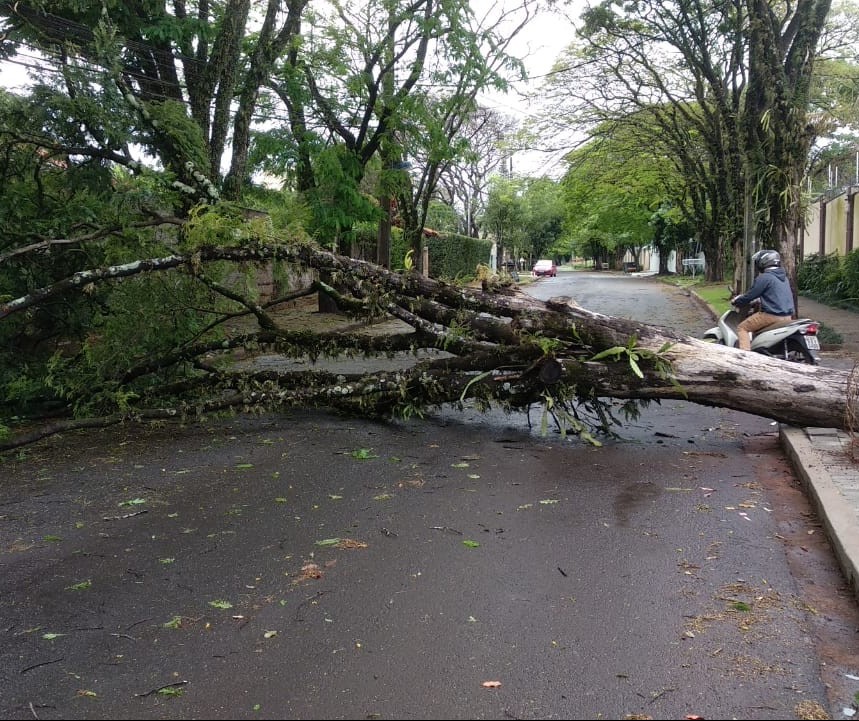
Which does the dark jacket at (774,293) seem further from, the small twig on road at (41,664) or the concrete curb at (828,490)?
the small twig on road at (41,664)

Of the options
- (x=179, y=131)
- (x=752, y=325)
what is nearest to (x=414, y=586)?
(x=752, y=325)

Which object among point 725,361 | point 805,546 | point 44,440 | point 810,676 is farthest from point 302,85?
point 810,676

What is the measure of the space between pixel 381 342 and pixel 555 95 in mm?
19828

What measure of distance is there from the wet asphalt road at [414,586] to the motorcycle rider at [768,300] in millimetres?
1908

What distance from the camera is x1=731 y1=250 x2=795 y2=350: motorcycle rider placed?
26.8 feet

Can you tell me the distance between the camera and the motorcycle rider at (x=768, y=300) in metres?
8.18

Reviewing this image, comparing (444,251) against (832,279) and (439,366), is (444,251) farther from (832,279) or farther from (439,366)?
(439,366)

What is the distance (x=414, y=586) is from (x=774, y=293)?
606 cm

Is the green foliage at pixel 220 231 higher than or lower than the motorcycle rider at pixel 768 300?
higher

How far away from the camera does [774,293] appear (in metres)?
8.21

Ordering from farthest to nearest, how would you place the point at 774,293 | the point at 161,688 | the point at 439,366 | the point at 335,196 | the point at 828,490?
1. the point at 335,196
2. the point at 774,293
3. the point at 439,366
4. the point at 828,490
5. the point at 161,688

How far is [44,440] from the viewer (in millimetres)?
7797

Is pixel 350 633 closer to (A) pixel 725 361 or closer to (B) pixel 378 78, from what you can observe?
(A) pixel 725 361

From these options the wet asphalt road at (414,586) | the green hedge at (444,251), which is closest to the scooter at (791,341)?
the wet asphalt road at (414,586)
